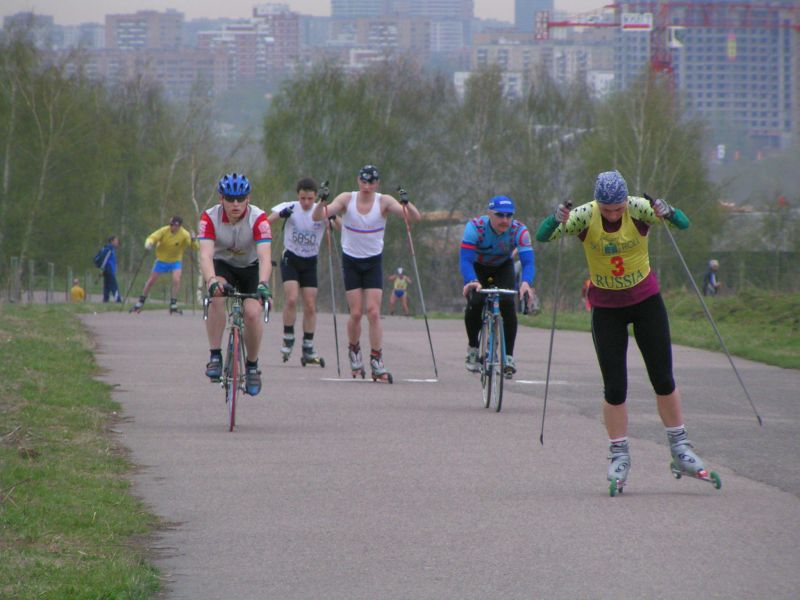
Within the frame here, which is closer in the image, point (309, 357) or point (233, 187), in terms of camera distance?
point (233, 187)

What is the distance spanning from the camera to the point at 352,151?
7800 centimetres

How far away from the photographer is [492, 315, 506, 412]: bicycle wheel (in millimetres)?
13078

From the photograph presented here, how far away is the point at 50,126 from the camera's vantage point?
59.0 metres

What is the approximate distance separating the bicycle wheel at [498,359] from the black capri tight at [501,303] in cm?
46

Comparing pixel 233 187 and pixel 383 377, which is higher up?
pixel 233 187

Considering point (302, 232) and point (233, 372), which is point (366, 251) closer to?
point (302, 232)

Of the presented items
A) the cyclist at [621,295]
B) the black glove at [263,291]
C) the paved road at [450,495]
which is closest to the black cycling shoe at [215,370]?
the paved road at [450,495]

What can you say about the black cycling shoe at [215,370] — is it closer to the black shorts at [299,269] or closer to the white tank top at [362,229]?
the white tank top at [362,229]

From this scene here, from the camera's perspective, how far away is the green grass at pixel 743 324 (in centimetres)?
2070

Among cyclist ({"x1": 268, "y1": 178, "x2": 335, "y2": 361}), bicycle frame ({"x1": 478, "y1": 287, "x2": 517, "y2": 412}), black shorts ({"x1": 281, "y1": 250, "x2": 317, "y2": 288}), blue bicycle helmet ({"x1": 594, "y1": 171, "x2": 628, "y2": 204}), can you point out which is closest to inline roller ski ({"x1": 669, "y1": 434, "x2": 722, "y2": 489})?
blue bicycle helmet ({"x1": 594, "y1": 171, "x2": 628, "y2": 204})

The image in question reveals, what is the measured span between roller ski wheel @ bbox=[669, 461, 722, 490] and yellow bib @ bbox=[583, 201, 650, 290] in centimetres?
103

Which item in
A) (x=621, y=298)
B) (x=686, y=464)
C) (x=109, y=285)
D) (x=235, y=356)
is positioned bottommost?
(x=109, y=285)

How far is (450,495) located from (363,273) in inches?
278

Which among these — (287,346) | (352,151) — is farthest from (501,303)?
(352,151)
